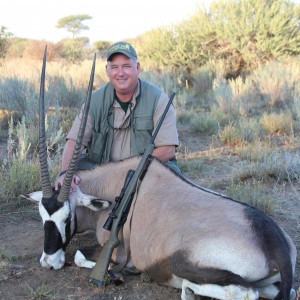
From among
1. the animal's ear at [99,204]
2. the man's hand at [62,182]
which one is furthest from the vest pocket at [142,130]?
the animal's ear at [99,204]

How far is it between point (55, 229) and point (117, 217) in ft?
1.62

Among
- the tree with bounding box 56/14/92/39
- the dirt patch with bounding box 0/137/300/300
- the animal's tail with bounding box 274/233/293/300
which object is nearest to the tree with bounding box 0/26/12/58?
→ the dirt patch with bounding box 0/137/300/300

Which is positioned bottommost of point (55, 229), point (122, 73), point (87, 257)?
point (87, 257)

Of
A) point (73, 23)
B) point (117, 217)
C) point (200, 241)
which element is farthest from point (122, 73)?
point (73, 23)

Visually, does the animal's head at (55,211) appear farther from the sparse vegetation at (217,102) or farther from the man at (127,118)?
the man at (127,118)

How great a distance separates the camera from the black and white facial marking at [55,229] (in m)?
3.38

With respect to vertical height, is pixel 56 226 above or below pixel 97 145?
below

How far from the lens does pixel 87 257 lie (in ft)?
11.9

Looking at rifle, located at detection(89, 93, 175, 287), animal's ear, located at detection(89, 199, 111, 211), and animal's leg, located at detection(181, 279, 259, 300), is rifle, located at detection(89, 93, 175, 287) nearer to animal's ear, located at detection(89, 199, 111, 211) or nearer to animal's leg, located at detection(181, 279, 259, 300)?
animal's ear, located at detection(89, 199, 111, 211)

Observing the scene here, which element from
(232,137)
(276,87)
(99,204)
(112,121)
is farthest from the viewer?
(276,87)

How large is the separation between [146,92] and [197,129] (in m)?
4.79

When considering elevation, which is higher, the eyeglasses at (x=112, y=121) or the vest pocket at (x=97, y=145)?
the eyeglasses at (x=112, y=121)

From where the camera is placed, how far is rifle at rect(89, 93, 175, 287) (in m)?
3.32

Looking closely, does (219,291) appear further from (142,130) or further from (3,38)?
(3,38)
